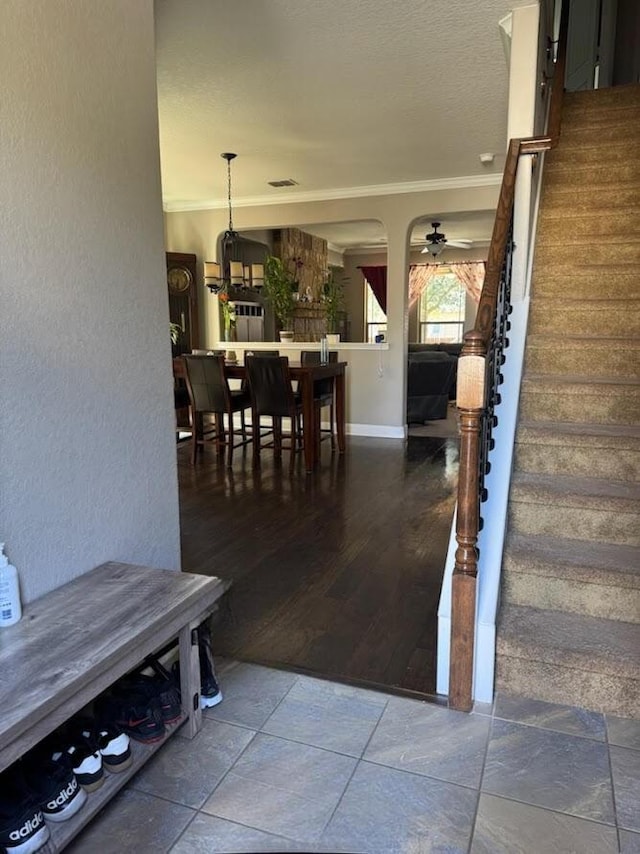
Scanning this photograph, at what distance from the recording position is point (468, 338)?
5.49ft

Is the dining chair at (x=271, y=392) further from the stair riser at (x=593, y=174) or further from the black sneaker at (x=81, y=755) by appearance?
the black sneaker at (x=81, y=755)

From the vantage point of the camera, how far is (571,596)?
2012 millimetres

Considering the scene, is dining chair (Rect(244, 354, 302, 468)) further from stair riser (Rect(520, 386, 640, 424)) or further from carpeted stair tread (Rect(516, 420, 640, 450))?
carpeted stair tread (Rect(516, 420, 640, 450))

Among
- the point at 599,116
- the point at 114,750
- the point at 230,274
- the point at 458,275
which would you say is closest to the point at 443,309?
the point at 458,275

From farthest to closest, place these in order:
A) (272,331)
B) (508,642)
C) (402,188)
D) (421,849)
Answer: (272,331) < (402,188) < (508,642) < (421,849)

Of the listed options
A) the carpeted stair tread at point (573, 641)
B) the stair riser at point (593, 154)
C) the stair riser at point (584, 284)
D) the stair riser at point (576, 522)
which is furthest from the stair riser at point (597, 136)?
the carpeted stair tread at point (573, 641)

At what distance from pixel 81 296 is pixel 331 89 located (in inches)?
98.5

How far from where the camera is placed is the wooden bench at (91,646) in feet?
3.59

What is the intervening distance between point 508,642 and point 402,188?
4.83 metres

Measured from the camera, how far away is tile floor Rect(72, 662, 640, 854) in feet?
4.35

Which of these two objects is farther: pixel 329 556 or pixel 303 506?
pixel 303 506

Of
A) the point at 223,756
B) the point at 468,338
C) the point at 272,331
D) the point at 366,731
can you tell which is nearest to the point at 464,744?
the point at 366,731

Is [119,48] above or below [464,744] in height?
above

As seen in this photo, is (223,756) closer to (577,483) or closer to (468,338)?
(468,338)
